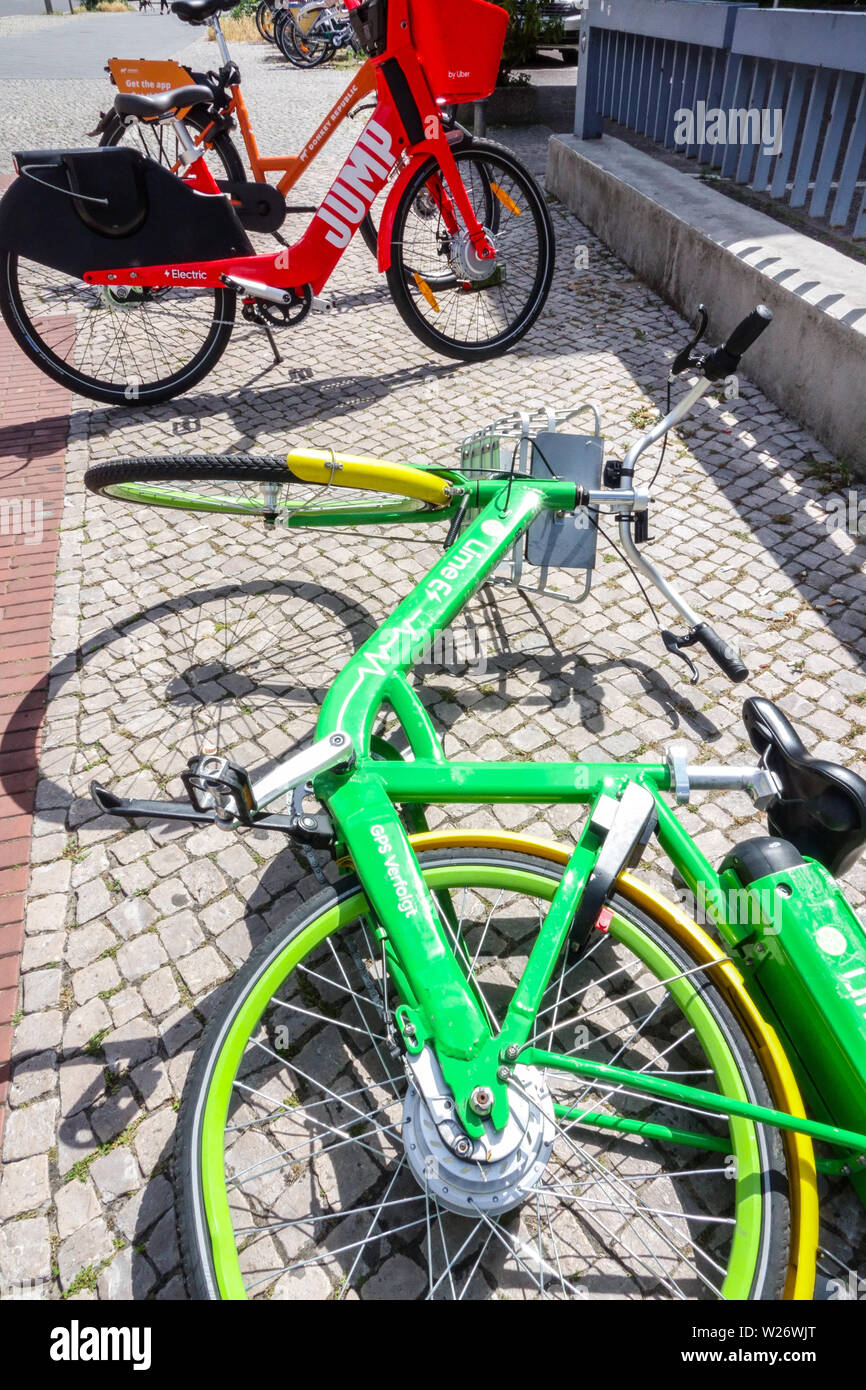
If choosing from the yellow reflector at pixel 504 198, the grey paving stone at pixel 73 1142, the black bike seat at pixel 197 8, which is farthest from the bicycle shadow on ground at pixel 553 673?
the black bike seat at pixel 197 8

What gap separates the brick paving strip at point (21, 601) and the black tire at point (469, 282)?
2.38m

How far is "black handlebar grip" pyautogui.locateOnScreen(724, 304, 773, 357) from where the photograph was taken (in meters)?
2.74

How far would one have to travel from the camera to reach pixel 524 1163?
5.73ft

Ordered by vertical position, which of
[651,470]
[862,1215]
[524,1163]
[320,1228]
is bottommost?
[320,1228]

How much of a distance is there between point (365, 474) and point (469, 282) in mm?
3250

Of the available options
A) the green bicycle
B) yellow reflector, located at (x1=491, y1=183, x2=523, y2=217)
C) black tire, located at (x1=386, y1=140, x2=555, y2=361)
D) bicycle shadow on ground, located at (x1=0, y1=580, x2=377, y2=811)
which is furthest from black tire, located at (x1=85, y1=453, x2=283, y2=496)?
yellow reflector, located at (x1=491, y1=183, x2=523, y2=217)

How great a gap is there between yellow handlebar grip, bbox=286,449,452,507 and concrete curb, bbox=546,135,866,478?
274cm

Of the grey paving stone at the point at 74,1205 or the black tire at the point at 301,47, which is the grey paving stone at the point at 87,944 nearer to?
the grey paving stone at the point at 74,1205

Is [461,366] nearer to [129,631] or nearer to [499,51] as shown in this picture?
[499,51]

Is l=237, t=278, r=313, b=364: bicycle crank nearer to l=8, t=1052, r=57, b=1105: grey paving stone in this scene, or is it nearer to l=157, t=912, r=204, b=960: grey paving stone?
l=157, t=912, r=204, b=960: grey paving stone

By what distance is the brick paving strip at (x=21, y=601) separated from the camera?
2.85m

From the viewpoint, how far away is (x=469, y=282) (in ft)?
18.9

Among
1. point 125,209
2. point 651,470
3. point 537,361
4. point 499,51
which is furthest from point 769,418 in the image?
point 125,209
